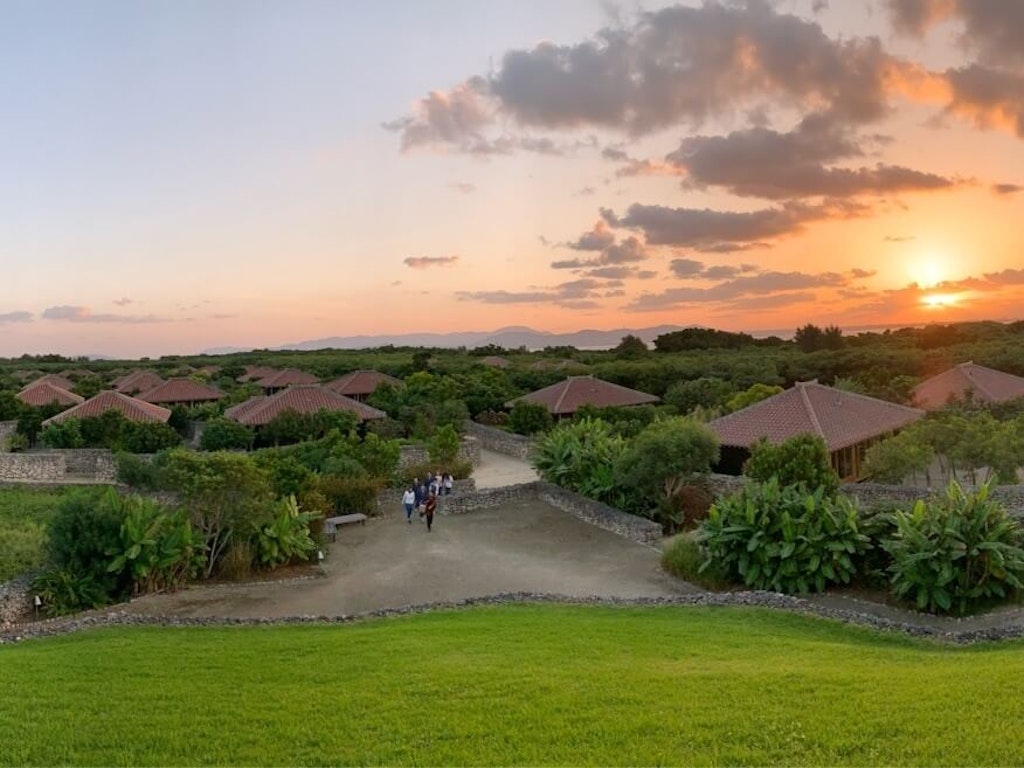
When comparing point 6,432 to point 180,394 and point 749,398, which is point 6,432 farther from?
point 749,398

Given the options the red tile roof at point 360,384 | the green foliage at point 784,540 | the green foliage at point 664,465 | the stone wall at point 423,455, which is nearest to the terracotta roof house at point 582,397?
the stone wall at point 423,455

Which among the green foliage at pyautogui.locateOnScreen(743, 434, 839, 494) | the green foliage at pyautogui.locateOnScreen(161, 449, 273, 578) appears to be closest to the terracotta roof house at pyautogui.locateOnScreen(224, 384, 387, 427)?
the green foliage at pyautogui.locateOnScreen(161, 449, 273, 578)

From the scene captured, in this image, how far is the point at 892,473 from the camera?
2177 cm

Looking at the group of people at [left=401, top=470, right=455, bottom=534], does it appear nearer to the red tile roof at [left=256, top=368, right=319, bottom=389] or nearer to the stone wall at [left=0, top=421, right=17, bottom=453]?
the stone wall at [left=0, top=421, right=17, bottom=453]

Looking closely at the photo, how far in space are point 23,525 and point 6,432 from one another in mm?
20990

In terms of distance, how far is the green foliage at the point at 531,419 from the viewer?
36438 millimetres

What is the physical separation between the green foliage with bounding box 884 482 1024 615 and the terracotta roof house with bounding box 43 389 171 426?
31354mm

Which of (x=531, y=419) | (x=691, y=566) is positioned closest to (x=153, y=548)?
(x=691, y=566)

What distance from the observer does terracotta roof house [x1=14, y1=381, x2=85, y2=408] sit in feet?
143

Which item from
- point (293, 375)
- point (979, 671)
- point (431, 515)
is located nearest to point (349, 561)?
point (431, 515)

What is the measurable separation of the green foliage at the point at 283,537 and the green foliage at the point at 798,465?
10996 mm

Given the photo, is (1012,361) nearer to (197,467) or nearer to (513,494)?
(513,494)

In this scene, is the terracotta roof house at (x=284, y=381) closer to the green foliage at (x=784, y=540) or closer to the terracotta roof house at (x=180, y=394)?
the terracotta roof house at (x=180, y=394)

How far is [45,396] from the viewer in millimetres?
44719
